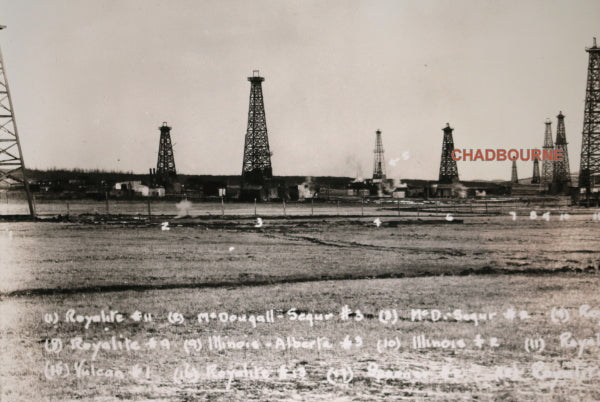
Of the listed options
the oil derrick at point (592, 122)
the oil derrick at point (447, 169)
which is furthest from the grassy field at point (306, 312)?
the oil derrick at point (447, 169)

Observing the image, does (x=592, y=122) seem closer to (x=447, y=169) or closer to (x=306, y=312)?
(x=306, y=312)

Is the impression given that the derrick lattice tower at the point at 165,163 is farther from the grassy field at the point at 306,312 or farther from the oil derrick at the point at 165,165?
the grassy field at the point at 306,312

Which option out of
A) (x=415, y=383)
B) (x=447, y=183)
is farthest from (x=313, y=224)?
(x=447, y=183)

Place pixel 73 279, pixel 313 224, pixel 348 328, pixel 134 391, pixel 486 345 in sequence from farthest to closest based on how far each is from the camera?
pixel 313 224 < pixel 73 279 < pixel 348 328 < pixel 486 345 < pixel 134 391

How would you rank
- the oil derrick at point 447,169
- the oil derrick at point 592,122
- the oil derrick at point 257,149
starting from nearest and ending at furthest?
the oil derrick at point 592,122 → the oil derrick at point 257,149 → the oil derrick at point 447,169

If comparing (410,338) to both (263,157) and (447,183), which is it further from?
(447,183)

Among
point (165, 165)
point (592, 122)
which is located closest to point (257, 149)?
point (165, 165)
